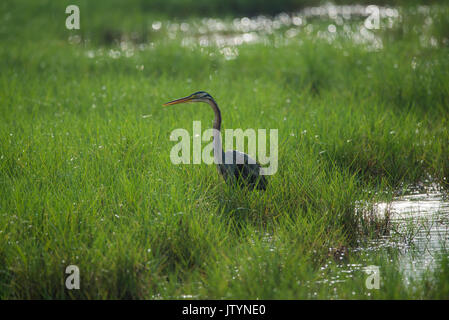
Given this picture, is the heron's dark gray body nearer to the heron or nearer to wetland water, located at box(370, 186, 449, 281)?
the heron

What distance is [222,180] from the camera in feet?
17.3

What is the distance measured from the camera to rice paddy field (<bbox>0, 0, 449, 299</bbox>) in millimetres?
3740

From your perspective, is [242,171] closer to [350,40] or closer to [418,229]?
[418,229]

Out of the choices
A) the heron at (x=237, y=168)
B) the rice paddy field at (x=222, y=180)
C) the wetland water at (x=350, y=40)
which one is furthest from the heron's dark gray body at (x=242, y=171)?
the wetland water at (x=350, y=40)

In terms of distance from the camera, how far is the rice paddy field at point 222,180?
374cm

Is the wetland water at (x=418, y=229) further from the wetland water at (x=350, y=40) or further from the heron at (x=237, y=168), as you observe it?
the heron at (x=237, y=168)

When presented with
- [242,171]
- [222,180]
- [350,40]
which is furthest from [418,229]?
[350,40]

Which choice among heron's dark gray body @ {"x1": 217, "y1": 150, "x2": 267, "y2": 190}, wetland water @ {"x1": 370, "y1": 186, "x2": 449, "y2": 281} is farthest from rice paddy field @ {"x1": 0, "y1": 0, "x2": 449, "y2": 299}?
heron's dark gray body @ {"x1": 217, "y1": 150, "x2": 267, "y2": 190}

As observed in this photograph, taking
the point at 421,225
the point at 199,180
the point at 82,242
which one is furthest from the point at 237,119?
the point at 82,242

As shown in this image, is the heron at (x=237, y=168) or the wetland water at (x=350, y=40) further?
the heron at (x=237, y=168)

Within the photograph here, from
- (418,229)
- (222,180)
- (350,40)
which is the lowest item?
(418,229)

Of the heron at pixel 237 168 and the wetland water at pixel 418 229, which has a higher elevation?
the heron at pixel 237 168

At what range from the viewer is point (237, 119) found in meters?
6.70
